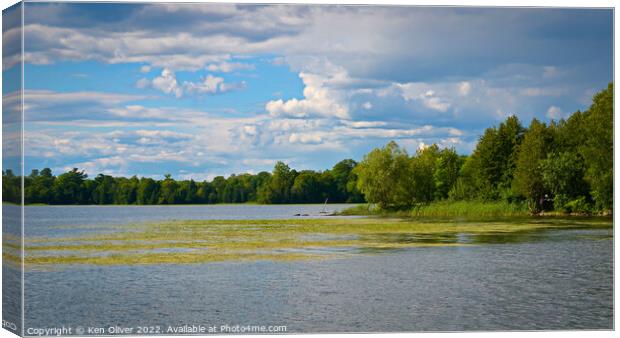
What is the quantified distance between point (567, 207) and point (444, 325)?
59.0ft

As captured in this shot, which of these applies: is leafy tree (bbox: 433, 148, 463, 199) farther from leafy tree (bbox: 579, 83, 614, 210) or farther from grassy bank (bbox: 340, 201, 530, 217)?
leafy tree (bbox: 579, 83, 614, 210)

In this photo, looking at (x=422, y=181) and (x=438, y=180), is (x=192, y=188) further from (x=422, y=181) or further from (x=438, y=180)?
(x=422, y=181)

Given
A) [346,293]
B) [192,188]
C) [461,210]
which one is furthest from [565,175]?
[346,293]

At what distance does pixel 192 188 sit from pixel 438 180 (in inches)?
600

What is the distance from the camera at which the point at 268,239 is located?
2245 cm

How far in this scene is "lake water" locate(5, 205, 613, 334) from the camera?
40.1 feet

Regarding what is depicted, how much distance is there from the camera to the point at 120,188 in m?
18.1

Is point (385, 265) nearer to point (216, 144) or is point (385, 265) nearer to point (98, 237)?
point (216, 144)

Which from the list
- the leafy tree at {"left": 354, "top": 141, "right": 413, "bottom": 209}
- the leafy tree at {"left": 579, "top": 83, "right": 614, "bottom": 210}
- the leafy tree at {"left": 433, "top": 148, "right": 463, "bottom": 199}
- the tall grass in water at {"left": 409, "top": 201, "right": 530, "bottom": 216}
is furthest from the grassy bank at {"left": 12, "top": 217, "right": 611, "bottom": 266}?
the leafy tree at {"left": 579, "top": 83, "right": 614, "bottom": 210}

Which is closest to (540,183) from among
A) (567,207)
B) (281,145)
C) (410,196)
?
(567,207)

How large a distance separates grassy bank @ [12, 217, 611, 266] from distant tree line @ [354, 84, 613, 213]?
1120 mm

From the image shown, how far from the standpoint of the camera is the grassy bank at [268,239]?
18.2 metres

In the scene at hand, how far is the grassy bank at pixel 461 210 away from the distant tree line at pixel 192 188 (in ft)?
30.2

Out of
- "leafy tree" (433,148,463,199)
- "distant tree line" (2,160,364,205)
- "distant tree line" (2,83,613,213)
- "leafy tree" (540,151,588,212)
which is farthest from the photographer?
"leafy tree" (540,151,588,212)
